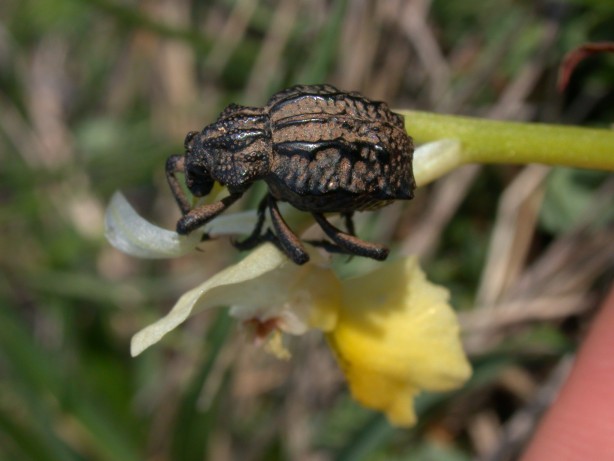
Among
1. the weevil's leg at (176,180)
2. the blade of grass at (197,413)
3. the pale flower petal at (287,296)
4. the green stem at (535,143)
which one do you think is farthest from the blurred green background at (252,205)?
the green stem at (535,143)

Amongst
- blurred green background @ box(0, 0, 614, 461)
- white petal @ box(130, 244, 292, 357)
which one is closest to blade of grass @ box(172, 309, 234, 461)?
blurred green background @ box(0, 0, 614, 461)

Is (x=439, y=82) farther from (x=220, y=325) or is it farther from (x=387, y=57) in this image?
(x=220, y=325)

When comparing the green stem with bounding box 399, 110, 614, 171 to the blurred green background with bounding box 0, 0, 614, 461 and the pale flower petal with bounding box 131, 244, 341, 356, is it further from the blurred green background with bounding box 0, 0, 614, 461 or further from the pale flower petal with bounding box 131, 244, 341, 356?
the blurred green background with bounding box 0, 0, 614, 461

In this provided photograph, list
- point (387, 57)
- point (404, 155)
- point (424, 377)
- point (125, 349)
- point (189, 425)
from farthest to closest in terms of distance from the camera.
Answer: point (125, 349) → point (387, 57) → point (189, 425) → point (424, 377) → point (404, 155)

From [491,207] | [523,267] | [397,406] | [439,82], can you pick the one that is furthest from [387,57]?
[397,406]

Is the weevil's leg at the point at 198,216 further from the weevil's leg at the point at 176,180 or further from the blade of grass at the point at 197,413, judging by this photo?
the blade of grass at the point at 197,413

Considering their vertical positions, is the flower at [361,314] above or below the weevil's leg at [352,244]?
below
